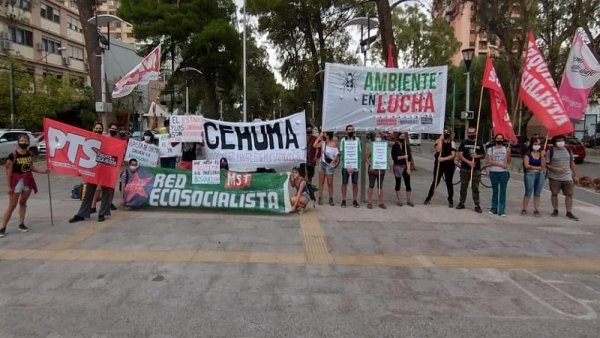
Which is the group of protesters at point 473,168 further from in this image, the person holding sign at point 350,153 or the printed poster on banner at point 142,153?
the printed poster on banner at point 142,153

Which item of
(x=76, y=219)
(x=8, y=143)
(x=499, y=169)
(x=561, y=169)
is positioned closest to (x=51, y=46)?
(x=8, y=143)

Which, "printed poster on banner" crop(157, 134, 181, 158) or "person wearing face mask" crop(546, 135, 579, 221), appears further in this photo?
"printed poster on banner" crop(157, 134, 181, 158)

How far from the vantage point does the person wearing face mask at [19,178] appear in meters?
7.65

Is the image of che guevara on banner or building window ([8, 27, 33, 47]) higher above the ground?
building window ([8, 27, 33, 47])

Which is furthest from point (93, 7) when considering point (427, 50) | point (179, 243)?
point (427, 50)

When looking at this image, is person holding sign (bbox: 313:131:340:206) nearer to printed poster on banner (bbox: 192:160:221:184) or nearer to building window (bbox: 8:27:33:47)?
printed poster on banner (bbox: 192:160:221:184)

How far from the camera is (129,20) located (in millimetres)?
33719

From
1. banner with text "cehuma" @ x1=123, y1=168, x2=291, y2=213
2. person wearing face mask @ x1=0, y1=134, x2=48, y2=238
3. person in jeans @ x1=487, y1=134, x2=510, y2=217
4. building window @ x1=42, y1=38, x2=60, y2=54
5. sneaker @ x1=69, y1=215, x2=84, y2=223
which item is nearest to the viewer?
person wearing face mask @ x1=0, y1=134, x2=48, y2=238

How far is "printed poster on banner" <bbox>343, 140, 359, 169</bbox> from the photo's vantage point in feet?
33.4

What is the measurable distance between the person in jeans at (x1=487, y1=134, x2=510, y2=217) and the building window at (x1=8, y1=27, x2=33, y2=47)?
39.4m

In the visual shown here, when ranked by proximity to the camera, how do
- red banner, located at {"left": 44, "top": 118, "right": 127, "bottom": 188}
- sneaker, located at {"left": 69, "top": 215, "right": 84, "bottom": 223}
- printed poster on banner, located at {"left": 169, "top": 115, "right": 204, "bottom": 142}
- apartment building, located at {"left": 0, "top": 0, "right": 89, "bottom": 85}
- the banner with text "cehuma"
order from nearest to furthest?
red banner, located at {"left": 44, "top": 118, "right": 127, "bottom": 188}
sneaker, located at {"left": 69, "top": 215, "right": 84, "bottom": 223}
the banner with text "cehuma"
printed poster on banner, located at {"left": 169, "top": 115, "right": 204, "bottom": 142}
apartment building, located at {"left": 0, "top": 0, "right": 89, "bottom": 85}

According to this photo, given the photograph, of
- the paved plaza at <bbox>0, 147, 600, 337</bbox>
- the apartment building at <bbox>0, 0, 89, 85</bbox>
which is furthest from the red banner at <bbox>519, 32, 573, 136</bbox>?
the apartment building at <bbox>0, 0, 89, 85</bbox>

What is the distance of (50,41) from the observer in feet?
147

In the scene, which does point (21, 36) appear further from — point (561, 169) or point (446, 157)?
point (561, 169)
